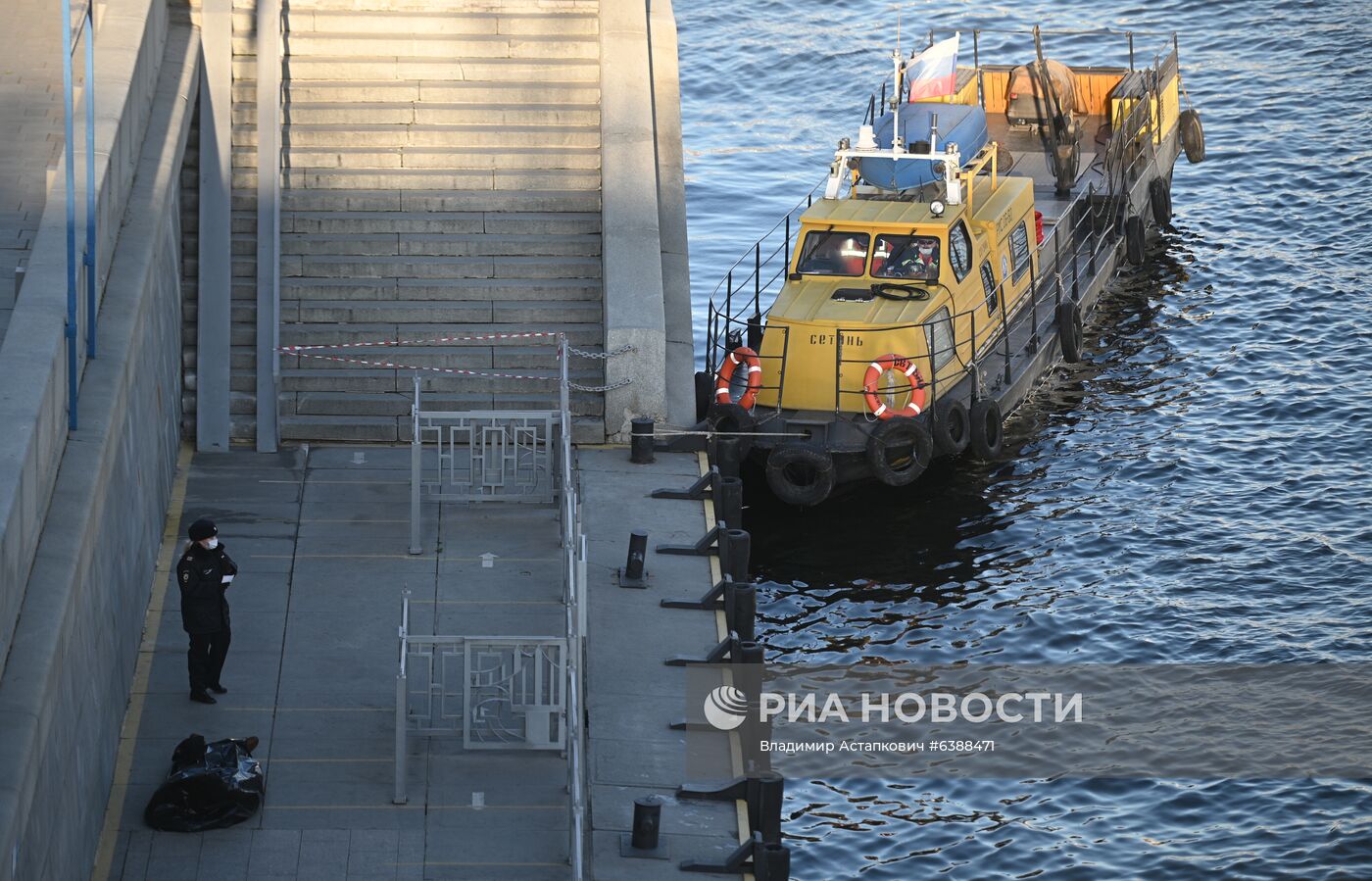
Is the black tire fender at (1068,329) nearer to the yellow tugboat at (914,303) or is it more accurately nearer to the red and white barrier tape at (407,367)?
the yellow tugboat at (914,303)

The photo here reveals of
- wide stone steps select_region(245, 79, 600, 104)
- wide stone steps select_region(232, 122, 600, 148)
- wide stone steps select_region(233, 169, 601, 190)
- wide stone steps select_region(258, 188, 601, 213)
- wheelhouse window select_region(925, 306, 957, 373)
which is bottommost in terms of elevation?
wheelhouse window select_region(925, 306, 957, 373)

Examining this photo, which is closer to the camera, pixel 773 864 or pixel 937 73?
pixel 773 864

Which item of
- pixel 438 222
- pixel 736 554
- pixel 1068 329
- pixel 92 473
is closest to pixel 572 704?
pixel 92 473

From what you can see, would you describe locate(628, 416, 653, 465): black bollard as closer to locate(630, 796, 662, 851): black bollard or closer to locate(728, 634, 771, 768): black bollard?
locate(728, 634, 771, 768): black bollard

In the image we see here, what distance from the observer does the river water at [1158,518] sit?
722 inches

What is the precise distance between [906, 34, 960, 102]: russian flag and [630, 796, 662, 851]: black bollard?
1454 cm

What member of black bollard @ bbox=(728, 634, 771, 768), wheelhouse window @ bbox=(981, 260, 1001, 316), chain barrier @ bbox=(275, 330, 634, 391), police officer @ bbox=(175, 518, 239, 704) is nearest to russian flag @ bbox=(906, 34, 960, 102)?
wheelhouse window @ bbox=(981, 260, 1001, 316)

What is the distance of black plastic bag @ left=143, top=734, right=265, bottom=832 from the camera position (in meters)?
15.4

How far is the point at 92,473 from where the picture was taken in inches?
605

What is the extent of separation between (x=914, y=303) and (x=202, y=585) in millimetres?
11255

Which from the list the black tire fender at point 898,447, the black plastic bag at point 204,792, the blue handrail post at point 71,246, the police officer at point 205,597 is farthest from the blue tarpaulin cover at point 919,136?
the black plastic bag at point 204,792

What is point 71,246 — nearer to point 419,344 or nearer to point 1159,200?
point 419,344

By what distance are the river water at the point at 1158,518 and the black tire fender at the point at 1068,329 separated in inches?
28.4

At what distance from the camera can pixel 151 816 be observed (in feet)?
50.7
